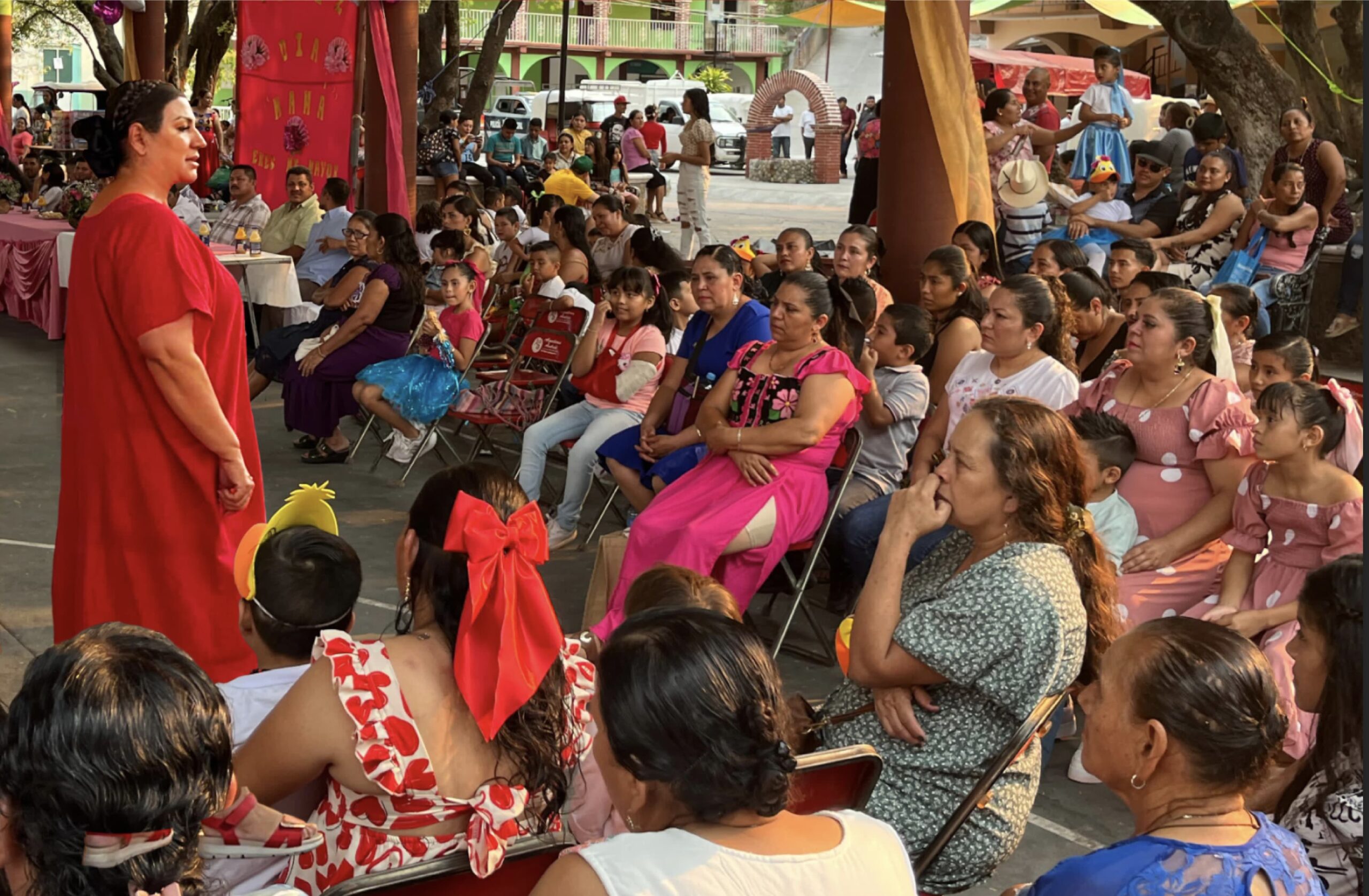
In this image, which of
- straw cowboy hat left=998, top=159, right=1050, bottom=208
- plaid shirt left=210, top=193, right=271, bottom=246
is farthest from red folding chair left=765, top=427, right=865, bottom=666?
plaid shirt left=210, top=193, right=271, bottom=246

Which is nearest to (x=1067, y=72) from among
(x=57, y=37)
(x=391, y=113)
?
(x=391, y=113)

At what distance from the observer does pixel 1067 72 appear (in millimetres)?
31453

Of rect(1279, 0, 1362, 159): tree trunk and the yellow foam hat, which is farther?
rect(1279, 0, 1362, 159): tree trunk

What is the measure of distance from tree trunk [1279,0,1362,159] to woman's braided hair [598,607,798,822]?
11.3 metres

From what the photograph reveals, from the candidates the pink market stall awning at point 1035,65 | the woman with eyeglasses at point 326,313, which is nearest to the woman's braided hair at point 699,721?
the woman with eyeglasses at point 326,313

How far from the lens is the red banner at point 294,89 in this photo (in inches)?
444

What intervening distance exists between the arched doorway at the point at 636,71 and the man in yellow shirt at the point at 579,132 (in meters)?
30.5

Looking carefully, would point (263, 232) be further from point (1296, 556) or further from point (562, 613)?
point (1296, 556)

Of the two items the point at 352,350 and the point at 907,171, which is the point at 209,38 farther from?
the point at 907,171

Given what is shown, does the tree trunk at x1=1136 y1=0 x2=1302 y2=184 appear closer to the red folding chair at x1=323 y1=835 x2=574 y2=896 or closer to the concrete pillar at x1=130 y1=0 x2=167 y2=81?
the concrete pillar at x1=130 y1=0 x2=167 y2=81

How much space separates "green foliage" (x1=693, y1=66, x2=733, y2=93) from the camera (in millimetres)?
48156

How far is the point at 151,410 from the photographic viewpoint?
11.3 ft

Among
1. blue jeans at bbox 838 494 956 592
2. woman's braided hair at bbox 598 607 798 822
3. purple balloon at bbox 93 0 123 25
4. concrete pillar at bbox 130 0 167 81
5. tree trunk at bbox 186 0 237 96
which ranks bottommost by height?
blue jeans at bbox 838 494 956 592

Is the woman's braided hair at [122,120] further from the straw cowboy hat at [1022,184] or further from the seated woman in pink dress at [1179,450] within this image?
the straw cowboy hat at [1022,184]
